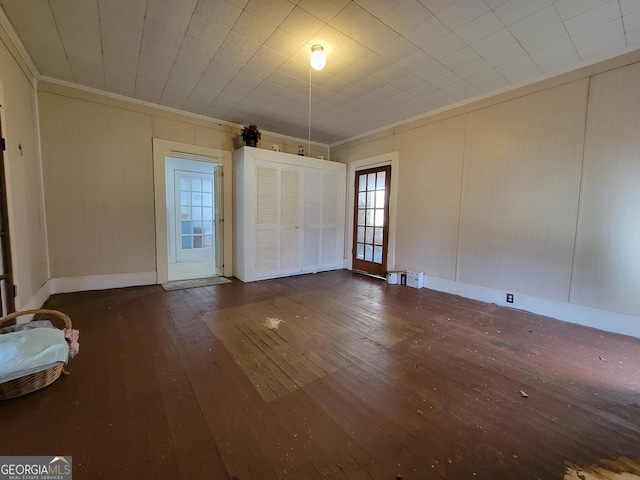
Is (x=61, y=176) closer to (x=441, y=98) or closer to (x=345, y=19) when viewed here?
(x=345, y=19)

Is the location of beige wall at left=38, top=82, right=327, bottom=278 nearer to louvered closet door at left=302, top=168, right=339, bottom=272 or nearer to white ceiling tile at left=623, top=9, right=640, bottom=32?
louvered closet door at left=302, top=168, right=339, bottom=272

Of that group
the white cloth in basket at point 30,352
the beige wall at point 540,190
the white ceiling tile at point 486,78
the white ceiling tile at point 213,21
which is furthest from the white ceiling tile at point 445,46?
the white cloth in basket at point 30,352

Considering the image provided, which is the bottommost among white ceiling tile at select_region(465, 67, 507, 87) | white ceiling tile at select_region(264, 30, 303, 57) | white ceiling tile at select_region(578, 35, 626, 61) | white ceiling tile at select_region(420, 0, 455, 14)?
white ceiling tile at select_region(264, 30, 303, 57)

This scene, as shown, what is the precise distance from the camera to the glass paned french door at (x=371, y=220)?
4906mm

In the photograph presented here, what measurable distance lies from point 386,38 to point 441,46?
55 cm

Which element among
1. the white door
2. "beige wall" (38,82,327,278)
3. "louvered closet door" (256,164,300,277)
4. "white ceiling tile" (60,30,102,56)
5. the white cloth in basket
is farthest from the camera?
the white door

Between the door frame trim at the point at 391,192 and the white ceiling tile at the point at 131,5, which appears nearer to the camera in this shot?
the white ceiling tile at the point at 131,5

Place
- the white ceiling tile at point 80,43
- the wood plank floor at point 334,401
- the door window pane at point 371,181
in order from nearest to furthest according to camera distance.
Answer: the wood plank floor at point 334,401, the white ceiling tile at point 80,43, the door window pane at point 371,181

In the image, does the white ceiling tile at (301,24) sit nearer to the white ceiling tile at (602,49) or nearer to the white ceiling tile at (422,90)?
the white ceiling tile at (422,90)

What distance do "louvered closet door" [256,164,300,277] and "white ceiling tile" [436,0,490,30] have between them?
123 inches

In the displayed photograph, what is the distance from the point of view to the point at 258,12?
2.12 metres

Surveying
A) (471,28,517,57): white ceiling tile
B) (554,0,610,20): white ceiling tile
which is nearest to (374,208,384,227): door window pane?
(471,28,517,57): white ceiling tile

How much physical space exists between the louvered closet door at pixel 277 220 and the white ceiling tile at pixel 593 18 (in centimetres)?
374

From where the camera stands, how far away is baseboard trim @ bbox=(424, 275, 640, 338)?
8.55ft
